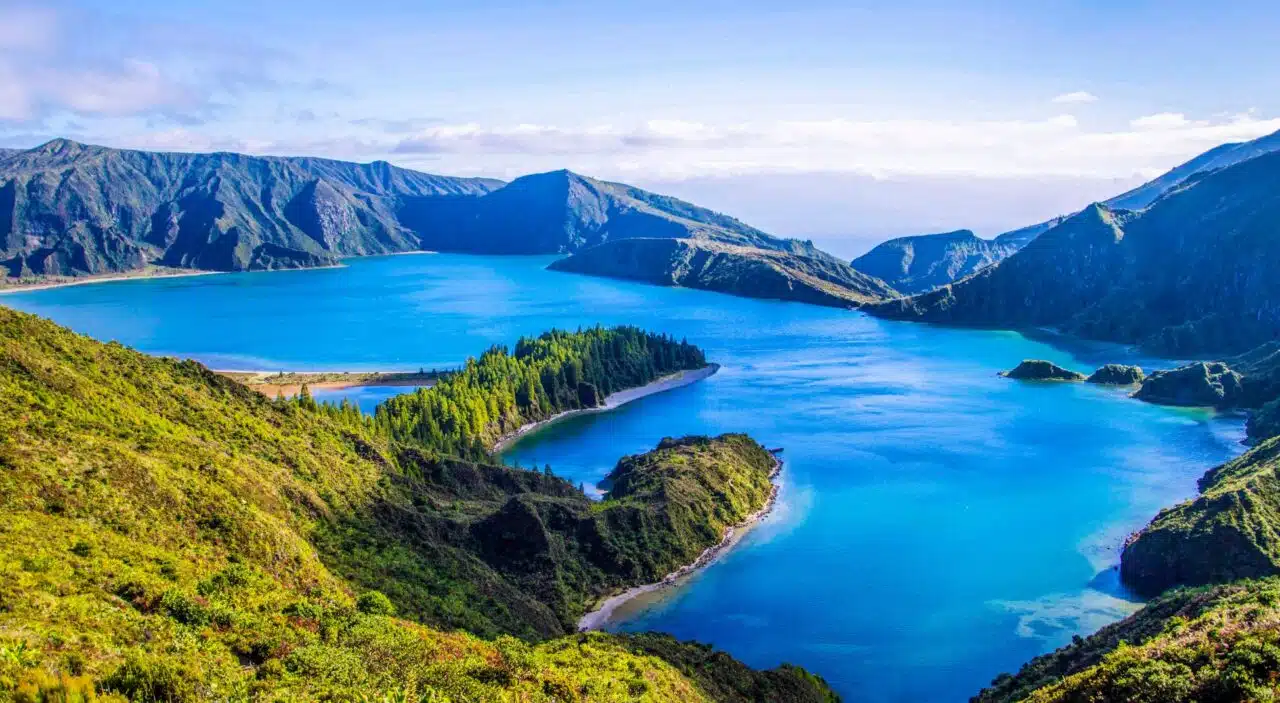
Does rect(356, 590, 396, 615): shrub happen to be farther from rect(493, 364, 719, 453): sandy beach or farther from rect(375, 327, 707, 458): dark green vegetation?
rect(493, 364, 719, 453): sandy beach

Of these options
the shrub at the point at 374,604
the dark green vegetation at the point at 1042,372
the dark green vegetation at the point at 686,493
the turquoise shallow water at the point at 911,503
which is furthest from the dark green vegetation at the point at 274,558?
the dark green vegetation at the point at 1042,372

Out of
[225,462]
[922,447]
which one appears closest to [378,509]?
[225,462]

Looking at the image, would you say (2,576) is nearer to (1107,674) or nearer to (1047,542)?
(1107,674)

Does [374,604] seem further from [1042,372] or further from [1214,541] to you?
[1042,372]

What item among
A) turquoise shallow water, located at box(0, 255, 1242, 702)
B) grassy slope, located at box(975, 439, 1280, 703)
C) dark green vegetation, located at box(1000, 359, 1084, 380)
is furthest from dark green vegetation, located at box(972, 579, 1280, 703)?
dark green vegetation, located at box(1000, 359, 1084, 380)

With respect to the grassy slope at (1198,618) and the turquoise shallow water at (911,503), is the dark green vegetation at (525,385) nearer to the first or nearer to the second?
the turquoise shallow water at (911,503)

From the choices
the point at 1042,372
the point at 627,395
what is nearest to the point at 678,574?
the point at 627,395
